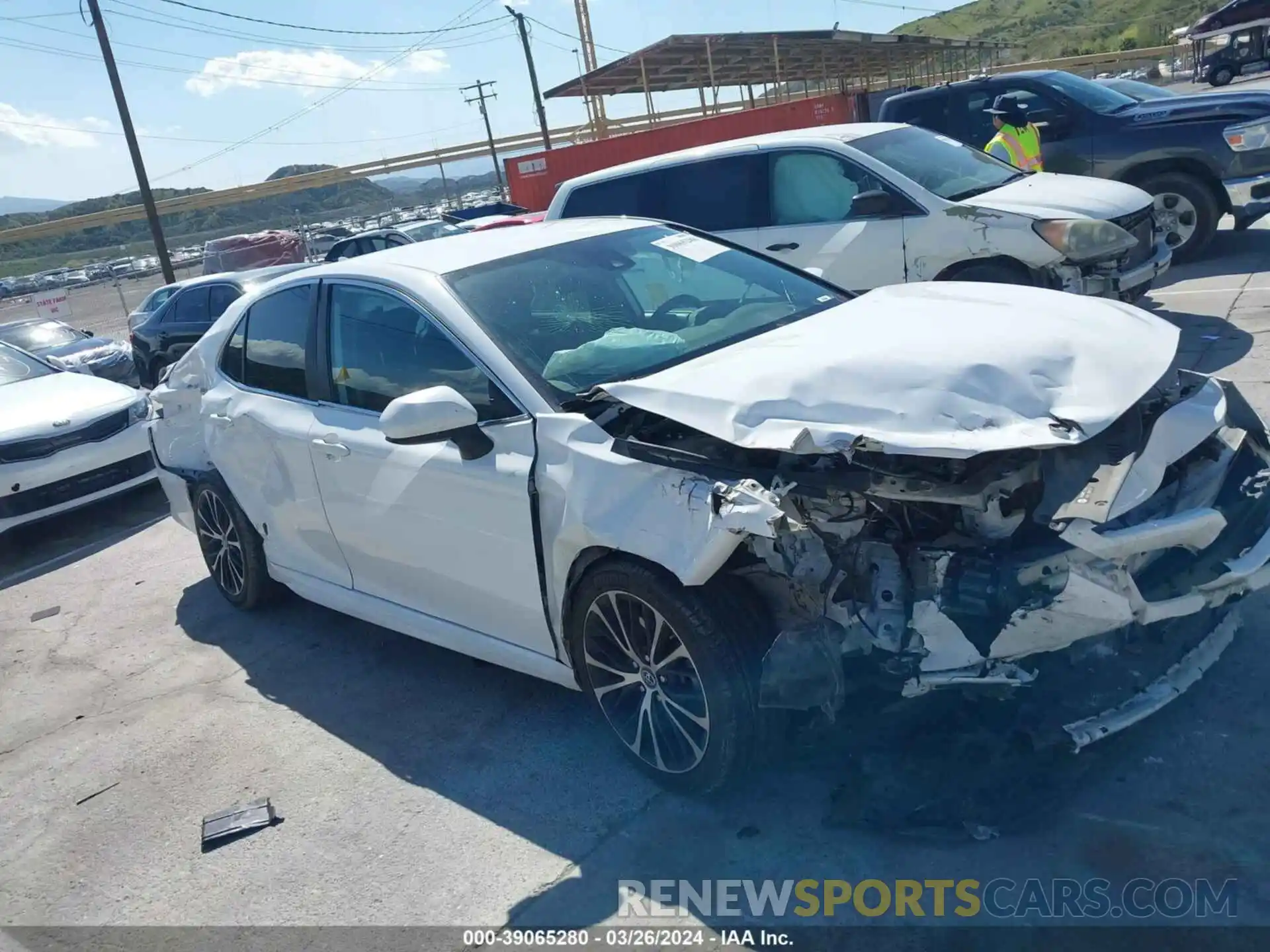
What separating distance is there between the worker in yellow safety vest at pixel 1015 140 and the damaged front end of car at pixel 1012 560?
23.0ft

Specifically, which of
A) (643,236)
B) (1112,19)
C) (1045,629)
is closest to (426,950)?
(1045,629)

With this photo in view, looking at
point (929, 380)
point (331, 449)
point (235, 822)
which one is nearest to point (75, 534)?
point (331, 449)

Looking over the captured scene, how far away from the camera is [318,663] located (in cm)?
500

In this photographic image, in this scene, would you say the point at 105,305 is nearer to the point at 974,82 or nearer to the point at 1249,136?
the point at 974,82

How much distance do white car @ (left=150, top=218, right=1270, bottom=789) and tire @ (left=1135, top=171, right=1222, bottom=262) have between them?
6.58m

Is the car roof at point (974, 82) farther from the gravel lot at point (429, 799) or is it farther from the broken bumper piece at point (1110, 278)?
the gravel lot at point (429, 799)

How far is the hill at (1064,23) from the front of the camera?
62.5 metres

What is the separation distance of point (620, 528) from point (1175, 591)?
1.60 meters

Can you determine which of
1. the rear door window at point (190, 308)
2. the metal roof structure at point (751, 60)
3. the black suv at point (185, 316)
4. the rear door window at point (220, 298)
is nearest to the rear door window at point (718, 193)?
the black suv at point (185, 316)

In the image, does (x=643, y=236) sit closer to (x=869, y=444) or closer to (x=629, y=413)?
(x=629, y=413)

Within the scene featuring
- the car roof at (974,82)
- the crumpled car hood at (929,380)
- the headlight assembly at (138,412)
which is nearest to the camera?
the crumpled car hood at (929,380)

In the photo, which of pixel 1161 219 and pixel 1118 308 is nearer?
pixel 1118 308

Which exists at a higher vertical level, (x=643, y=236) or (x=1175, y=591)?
(x=643, y=236)

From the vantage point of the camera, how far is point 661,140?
79.4 feet
